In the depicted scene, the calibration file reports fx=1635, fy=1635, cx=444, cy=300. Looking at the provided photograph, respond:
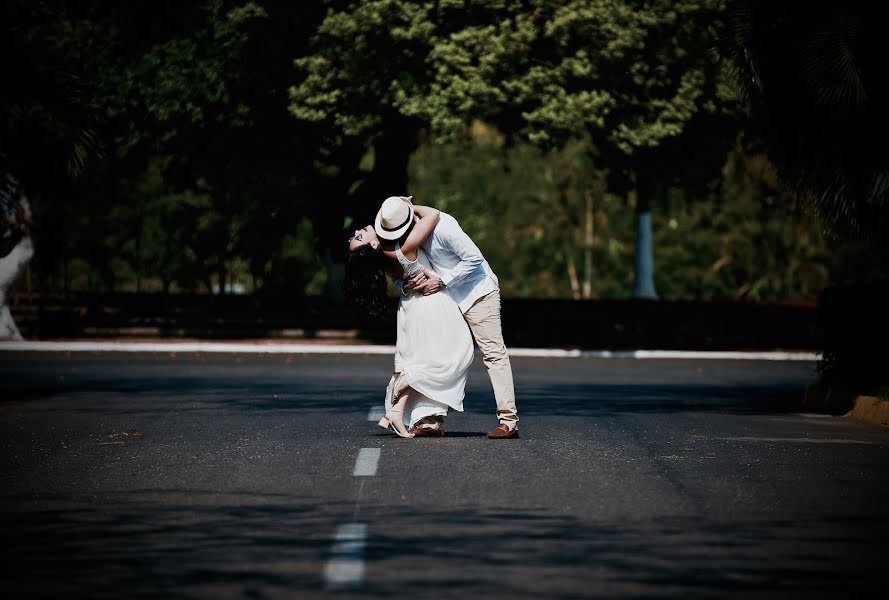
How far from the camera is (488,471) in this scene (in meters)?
10.4

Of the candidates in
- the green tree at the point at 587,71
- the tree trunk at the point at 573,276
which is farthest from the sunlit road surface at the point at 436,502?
the tree trunk at the point at 573,276

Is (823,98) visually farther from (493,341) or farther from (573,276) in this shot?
(573,276)

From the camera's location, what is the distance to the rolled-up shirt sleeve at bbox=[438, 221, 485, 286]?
12000mm

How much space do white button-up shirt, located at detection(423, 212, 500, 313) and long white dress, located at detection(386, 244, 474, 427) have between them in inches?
3.1

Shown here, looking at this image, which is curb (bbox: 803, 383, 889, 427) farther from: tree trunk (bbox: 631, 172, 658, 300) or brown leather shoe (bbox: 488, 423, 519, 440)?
tree trunk (bbox: 631, 172, 658, 300)

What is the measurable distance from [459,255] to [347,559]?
199 inches

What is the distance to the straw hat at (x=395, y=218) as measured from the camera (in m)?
11.9

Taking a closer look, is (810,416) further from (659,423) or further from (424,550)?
(424,550)

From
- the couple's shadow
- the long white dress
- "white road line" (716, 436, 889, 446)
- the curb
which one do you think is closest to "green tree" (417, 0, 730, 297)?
the curb

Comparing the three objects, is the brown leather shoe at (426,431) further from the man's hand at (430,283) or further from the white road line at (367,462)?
the man's hand at (430,283)

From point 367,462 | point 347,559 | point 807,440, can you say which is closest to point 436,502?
point 347,559

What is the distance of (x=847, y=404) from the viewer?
1675 centimetres

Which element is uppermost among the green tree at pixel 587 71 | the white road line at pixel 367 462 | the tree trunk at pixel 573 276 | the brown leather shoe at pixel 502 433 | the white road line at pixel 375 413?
the green tree at pixel 587 71

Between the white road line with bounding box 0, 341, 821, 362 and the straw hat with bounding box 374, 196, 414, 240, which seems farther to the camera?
the white road line with bounding box 0, 341, 821, 362
